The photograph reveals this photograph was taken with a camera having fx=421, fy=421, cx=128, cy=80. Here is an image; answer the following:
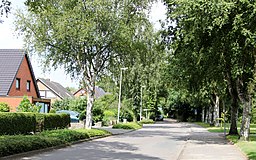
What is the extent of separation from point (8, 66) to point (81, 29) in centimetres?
1862

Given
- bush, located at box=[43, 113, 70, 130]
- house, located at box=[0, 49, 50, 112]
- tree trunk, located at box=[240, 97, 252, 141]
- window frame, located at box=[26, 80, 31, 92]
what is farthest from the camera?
window frame, located at box=[26, 80, 31, 92]

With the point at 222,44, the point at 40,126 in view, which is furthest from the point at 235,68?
the point at 40,126

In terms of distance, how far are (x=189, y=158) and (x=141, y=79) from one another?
43.2 metres

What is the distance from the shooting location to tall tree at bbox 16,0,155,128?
88.6ft


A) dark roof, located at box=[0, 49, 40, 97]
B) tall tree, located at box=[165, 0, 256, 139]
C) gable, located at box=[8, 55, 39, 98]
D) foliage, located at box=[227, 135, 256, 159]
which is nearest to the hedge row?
tall tree, located at box=[165, 0, 256, 139]

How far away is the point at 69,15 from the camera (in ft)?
88.6

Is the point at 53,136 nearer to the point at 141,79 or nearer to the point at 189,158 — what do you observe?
the point at 189,158

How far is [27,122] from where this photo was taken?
2497 centimetres

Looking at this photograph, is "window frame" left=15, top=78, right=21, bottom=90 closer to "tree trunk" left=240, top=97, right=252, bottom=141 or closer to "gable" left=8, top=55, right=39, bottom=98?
"gable" left=8, top=55, right=39, bottom=98

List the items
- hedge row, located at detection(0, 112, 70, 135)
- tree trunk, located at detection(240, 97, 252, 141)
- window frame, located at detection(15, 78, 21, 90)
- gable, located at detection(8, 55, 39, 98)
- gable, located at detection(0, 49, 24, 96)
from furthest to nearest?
1. window frame, located at detection(15, 78, 21, 90)
2. gable, located at detection(8, 55, 39, 98)
3. gable, located at detection(0, 49, 24, 96)
4. tree trunk, located at detection(240, 97, 252, 141)
5. hedge row, located at detection(0, 112, 70, 135)

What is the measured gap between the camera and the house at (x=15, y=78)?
3981 centimetres

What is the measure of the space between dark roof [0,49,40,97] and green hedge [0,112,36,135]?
15.9 m

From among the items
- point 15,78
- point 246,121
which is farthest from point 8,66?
point 246,121

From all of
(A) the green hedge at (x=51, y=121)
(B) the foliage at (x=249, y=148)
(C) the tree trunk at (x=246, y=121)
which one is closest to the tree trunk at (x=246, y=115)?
(C) the tree trunk at (x=246, y=121)
